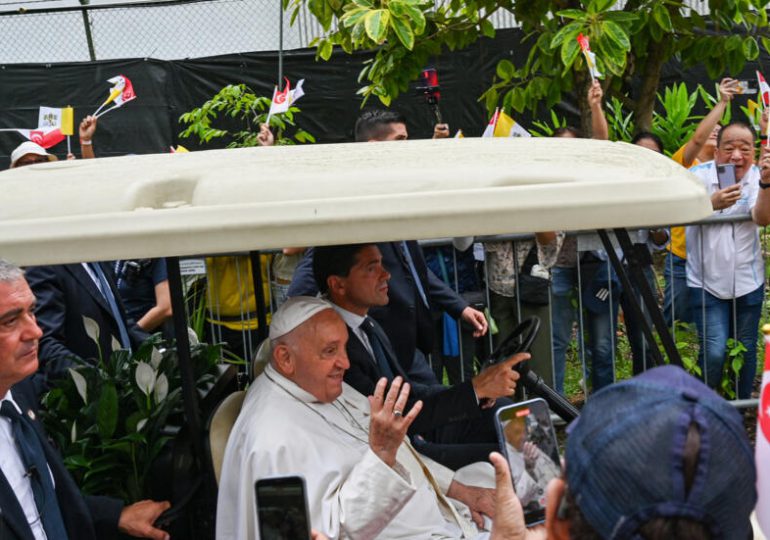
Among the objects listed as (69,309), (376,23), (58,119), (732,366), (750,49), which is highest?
(376,23)

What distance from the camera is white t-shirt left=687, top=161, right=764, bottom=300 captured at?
240 inches

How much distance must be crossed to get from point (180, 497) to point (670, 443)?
2.12m

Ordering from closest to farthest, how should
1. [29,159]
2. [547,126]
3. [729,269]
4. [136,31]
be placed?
1. [729,269]
2. [29,159]
3. [547,126]
4. [136,31]

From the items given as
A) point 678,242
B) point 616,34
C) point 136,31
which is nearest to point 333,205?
point 616,34

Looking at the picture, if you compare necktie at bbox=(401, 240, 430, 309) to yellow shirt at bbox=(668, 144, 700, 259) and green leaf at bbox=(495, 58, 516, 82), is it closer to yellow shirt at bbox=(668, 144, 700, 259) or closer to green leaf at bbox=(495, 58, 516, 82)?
yellow shirt at bbox=(668, 144, 700, 259)

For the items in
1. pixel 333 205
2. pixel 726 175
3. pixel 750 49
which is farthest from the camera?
pixel 750 49

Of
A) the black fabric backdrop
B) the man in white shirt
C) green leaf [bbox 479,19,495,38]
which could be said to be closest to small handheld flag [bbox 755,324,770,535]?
the man in white shirt

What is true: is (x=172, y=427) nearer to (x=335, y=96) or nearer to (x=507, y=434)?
(x=507, y=434)

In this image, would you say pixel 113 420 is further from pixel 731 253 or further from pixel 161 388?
pixel 731 253

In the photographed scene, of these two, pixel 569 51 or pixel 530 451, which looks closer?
pixel 530 451

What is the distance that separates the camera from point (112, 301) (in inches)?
193

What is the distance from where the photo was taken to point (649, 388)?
1.62 metres

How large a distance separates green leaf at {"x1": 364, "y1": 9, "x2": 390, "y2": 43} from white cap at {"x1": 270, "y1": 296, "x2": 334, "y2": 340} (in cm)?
237

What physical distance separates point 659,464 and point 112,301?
3818mm
